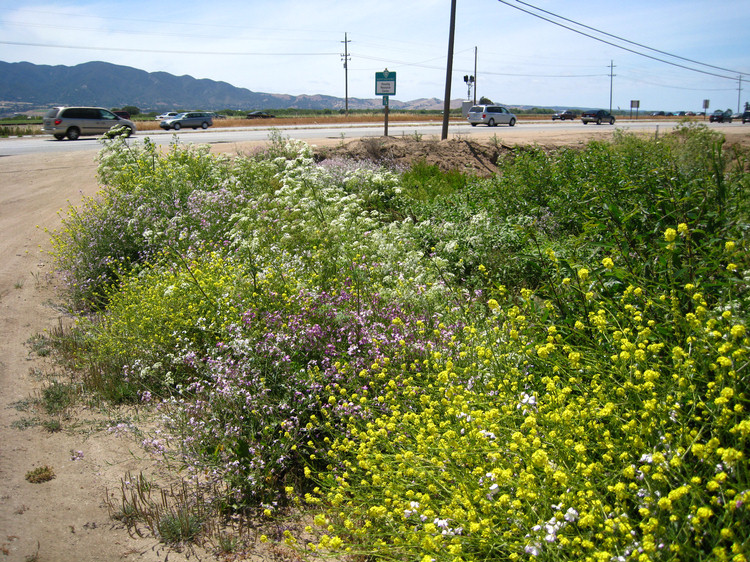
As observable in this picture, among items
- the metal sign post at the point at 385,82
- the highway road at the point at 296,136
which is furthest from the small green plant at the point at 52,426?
the metal sign post at the point at 385,82

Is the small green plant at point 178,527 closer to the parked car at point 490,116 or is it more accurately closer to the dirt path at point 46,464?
the dirt path at point 46,464

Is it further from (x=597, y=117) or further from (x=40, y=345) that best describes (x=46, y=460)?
(x=597, y=117)

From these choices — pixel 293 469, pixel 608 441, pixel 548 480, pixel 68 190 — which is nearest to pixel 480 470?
pixel 548 480

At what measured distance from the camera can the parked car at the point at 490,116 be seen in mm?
38487

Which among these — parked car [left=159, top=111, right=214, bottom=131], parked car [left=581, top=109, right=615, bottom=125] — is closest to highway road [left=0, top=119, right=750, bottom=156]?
parked car [left=159, top=111, right=214, bottom=131]

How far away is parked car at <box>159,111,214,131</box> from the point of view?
3753 centimetres

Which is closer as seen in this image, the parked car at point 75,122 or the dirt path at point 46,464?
the dirt path at point 46,464

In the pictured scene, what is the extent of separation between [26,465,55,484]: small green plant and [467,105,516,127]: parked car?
38.0 metres

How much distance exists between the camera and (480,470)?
8.29 ft

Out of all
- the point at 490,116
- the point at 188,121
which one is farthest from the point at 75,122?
the point at 490,116

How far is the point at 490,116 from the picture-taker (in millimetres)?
38812

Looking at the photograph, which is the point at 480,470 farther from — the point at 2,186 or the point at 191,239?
the point at 2,186

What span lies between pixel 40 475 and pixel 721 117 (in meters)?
67.3

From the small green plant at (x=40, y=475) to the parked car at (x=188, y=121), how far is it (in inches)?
1458
